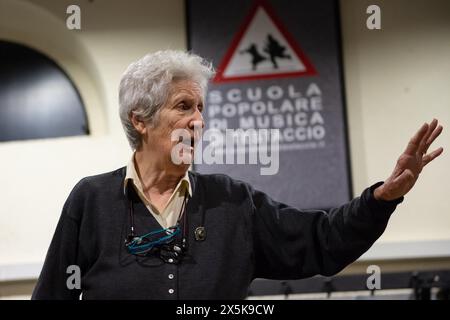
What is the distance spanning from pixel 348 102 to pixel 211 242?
1259mm

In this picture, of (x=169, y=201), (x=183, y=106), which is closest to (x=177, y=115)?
(x=183, y=106)

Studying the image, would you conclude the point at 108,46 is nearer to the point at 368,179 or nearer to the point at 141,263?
the point at 368,179

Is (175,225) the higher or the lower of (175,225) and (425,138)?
the lower

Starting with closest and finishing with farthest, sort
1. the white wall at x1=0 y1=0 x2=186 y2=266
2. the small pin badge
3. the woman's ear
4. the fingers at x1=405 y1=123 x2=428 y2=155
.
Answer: the fingers at x1=405 y1=123 x2=428 y2=155, the small pin badge, the woman's ear, the white wall at x1=0 y1=0 x2=186 y2=266

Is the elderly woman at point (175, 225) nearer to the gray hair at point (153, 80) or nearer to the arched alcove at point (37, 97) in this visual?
the gray hair at point (153, 80)

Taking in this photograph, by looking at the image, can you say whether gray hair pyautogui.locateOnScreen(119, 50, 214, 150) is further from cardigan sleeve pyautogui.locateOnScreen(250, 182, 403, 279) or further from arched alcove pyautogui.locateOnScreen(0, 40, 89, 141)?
arched alcove pyautogui.locateOnScreen(0, 40, 89, 141)

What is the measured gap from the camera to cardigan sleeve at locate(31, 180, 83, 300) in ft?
3.62

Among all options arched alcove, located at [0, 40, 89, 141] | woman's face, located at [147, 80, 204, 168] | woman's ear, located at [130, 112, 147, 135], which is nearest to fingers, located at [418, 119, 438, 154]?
woman's face, located at [147, 80, 204, 168]

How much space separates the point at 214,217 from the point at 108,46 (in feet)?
4.19

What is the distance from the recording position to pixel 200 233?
1.08 meters

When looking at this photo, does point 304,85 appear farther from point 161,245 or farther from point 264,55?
point 161,245

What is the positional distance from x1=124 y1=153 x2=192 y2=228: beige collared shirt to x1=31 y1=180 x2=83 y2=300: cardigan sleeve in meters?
0.13

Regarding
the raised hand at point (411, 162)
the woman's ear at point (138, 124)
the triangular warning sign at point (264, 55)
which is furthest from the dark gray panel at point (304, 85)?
the raised hand at point (411, 162)

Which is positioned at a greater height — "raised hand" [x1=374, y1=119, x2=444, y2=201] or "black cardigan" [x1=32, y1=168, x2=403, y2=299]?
Answer: "raised hand" [x1=374, y1=119, x2=444, y2=201]
